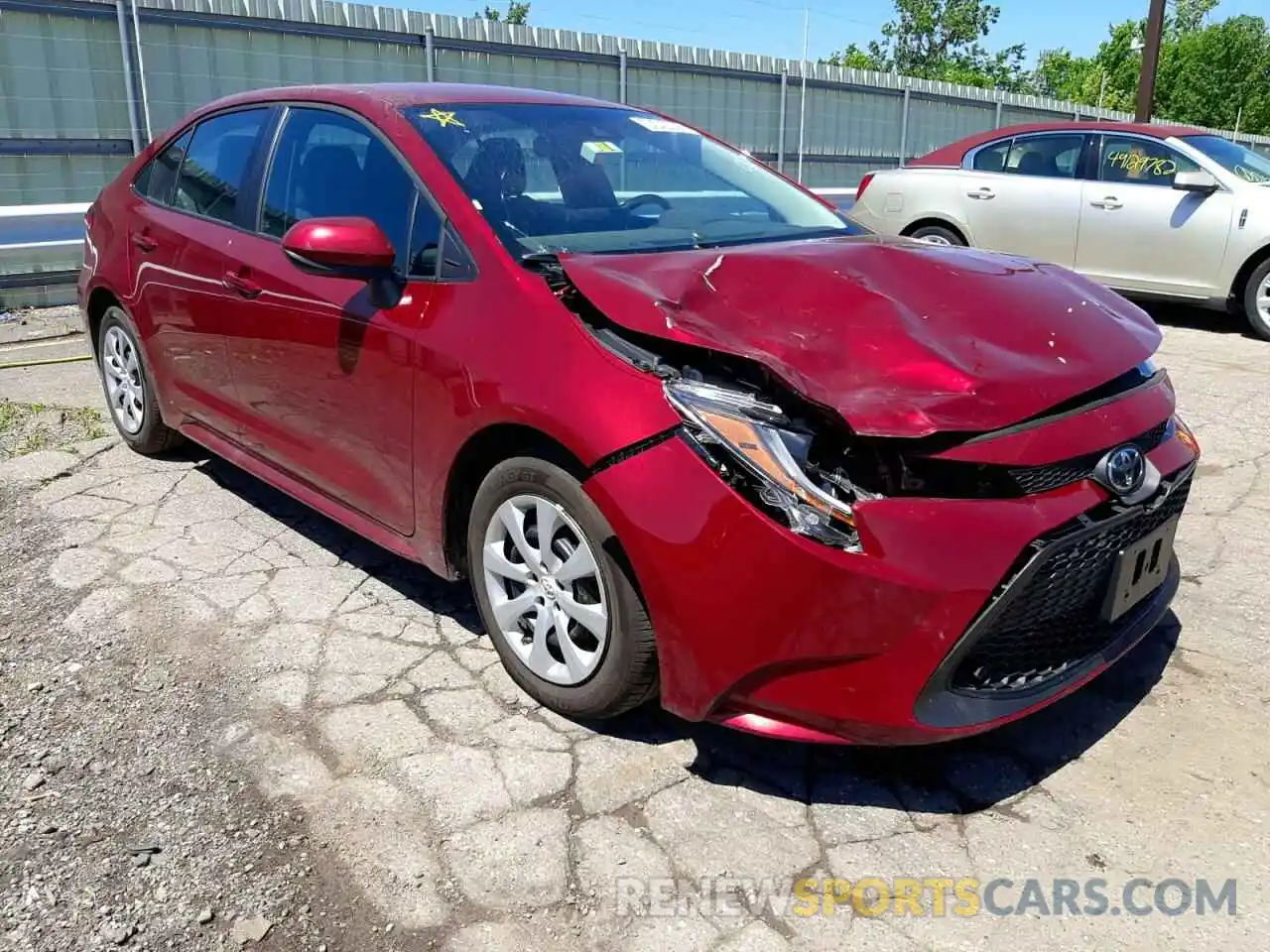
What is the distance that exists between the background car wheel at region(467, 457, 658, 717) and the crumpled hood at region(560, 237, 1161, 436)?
48 cm

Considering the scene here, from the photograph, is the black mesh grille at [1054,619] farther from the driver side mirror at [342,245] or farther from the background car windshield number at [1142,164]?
the background car windshield number at [1142,164]

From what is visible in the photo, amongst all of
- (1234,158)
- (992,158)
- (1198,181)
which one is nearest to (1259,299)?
(1198,181)

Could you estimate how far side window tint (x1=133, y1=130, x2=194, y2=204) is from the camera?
4.25 metres

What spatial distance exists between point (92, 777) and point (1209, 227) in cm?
781


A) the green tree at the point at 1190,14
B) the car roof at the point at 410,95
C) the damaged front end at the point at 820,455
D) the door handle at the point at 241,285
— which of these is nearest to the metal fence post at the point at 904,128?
the car roof at the point at 410,95

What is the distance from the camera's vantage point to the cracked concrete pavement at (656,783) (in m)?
2.07

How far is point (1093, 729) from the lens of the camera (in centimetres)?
268

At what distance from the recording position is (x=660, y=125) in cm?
373

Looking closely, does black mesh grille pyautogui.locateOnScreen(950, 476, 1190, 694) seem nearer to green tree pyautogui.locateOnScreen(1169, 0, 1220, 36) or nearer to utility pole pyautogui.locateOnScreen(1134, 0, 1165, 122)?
utility pole pyautogui.locateOnScreen(1134, 0, 1165, 122)

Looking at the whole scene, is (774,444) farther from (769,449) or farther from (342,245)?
(342,245)

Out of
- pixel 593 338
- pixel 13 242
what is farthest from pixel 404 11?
pixel 593 338

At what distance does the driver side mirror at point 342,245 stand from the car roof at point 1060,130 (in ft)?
22.7

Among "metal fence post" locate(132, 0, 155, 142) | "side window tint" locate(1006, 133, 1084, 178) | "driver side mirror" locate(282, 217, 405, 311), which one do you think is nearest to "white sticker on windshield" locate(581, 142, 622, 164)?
"driver side mirror" locate(282, 217, 405, 311)

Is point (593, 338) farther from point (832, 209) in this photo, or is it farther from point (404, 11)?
point (404, 11)
